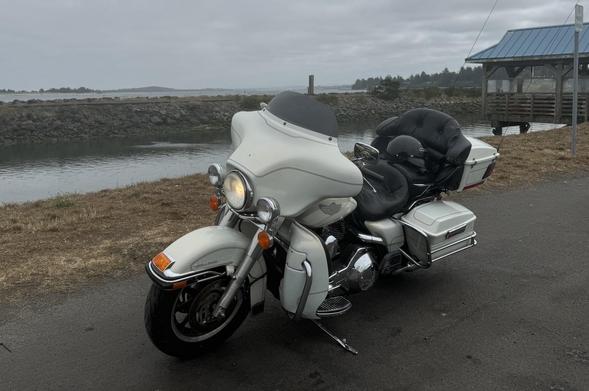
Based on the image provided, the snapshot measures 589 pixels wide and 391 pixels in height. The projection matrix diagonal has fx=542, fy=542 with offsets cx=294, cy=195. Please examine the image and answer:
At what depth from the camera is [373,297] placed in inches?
173

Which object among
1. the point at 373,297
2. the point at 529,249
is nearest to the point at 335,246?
the point at 373,297

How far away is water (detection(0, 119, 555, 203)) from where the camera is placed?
13.7 m

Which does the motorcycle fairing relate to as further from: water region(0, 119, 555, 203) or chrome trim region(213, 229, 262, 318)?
water region(0, 119, 555, 203)

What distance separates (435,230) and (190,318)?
78.9 inches

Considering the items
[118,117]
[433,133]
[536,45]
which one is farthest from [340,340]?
[118,117]

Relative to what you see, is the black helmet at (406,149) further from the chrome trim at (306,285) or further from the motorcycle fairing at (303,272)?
the chrome trim at (306,285)

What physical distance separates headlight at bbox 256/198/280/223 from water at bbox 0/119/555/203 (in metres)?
6.38

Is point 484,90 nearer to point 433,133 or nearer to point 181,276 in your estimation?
point 433,133

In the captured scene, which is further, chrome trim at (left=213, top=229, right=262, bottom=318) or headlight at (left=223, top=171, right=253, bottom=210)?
chrome trim at (left=213, top=229, right=262, bottom=318)

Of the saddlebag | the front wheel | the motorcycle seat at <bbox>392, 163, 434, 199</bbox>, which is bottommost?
the front wheel

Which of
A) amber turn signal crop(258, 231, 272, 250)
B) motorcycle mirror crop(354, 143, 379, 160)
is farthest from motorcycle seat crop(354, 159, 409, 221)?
amber turn signal crop(258, 231, 272, 250)

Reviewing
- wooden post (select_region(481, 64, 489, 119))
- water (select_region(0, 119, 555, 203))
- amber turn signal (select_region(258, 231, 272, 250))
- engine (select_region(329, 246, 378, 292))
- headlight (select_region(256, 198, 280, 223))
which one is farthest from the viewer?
wooden post (select_region(481, 64, 489, 119))

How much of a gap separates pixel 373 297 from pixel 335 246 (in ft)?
3.20

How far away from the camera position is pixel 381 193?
4.22 meters
